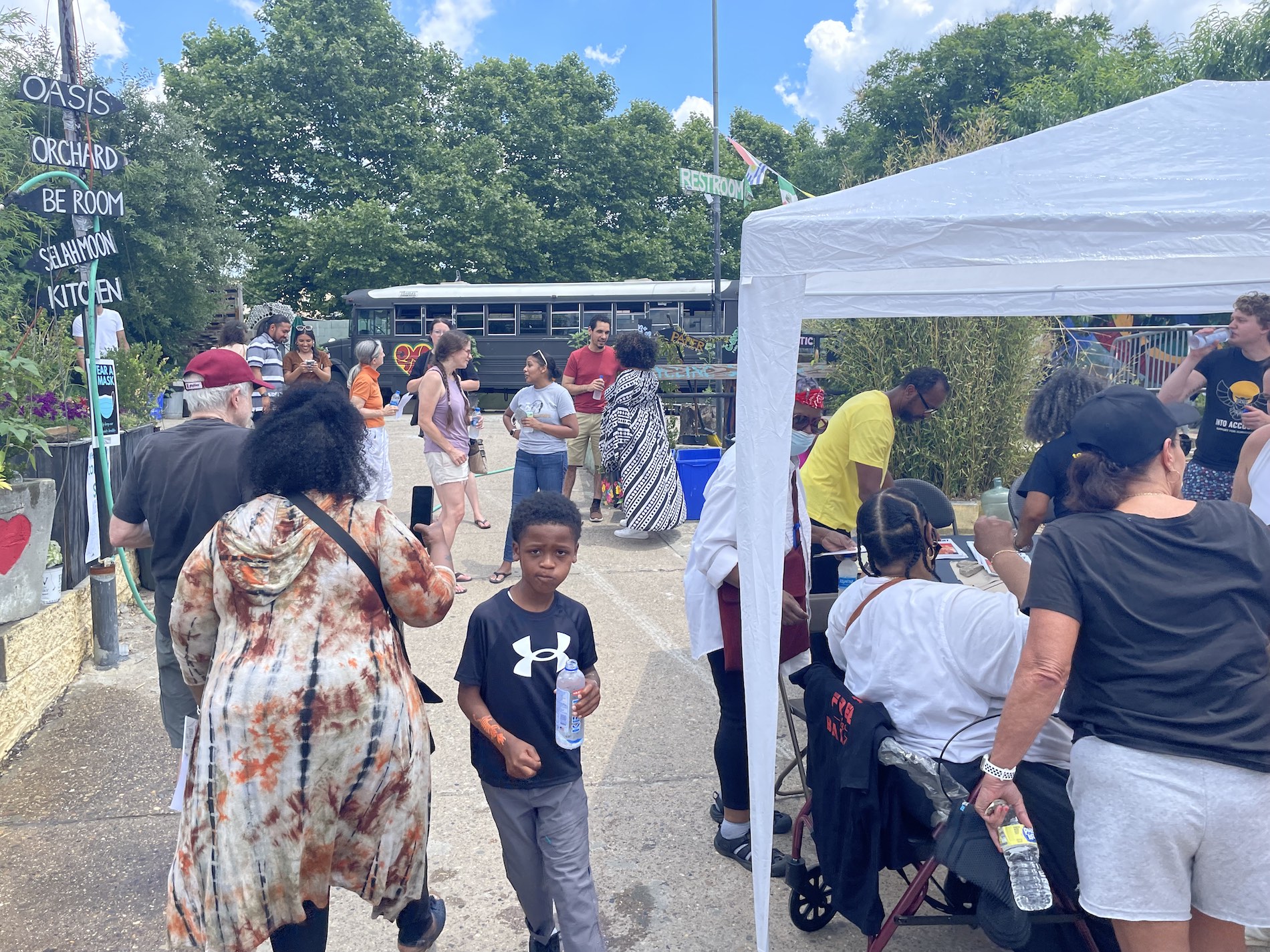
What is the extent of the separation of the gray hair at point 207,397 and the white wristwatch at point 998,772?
2572mm

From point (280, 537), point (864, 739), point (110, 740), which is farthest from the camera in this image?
point (110, 740)

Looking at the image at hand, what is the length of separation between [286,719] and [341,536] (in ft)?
1.38

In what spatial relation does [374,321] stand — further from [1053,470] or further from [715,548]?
[715,548]

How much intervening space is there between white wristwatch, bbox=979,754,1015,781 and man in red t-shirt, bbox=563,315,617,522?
6.55 m

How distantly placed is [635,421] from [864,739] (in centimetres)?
537

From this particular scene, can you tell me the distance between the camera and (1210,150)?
288cm

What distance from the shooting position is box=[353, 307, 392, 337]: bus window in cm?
2055

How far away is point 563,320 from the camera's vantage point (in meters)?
20.4

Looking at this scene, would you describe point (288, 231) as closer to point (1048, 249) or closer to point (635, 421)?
point (635, 421)

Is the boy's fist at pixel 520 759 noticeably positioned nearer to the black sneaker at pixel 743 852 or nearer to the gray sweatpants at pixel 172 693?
the black sneaker at pixel 743 852

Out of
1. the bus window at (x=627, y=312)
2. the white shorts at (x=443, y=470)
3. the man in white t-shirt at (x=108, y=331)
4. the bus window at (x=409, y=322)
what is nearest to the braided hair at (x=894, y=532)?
the white shorts at (x=443, y=470)

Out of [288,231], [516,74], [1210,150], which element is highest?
[516,74]

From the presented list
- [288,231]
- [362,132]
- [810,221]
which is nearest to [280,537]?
[810,221]

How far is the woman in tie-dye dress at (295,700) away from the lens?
218 cm
